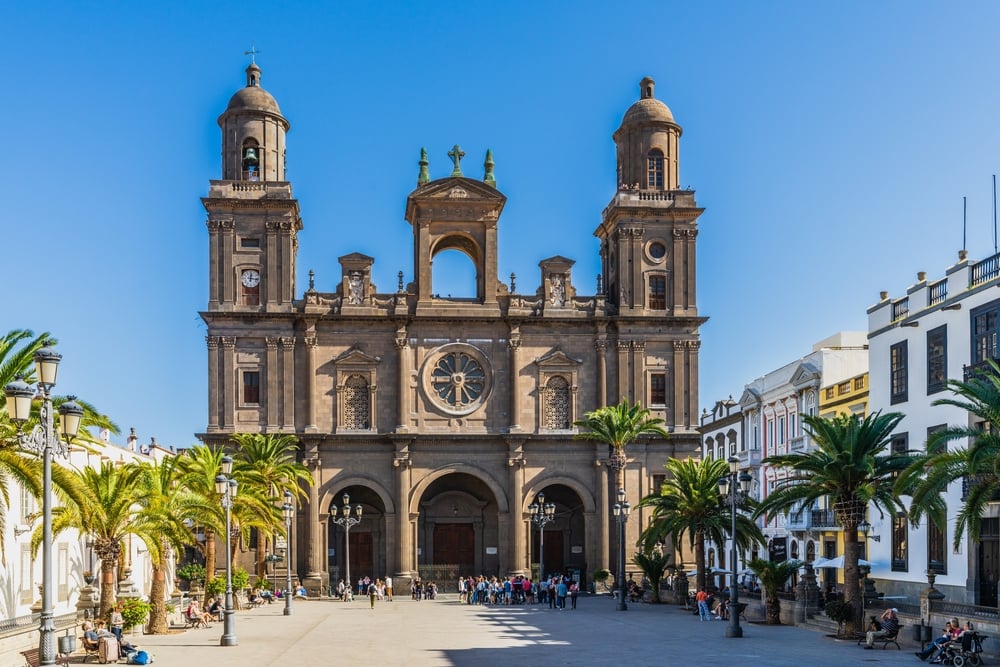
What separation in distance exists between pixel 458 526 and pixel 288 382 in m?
12.6

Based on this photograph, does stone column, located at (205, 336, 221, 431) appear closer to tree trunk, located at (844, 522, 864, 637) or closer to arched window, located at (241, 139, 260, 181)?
arched window, located at (241, 139, 260, 181)

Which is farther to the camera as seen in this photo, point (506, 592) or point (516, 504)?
point (516, 504)

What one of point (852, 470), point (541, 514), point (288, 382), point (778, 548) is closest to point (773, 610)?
point (852, 470)

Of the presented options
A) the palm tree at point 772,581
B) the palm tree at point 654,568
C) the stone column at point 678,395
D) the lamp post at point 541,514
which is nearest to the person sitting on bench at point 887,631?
the palm tree at point 772,581

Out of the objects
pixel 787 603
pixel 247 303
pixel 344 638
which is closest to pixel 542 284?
pixel 247 303

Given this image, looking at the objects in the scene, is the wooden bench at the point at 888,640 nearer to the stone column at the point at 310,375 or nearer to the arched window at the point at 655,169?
the stone column at the point at 310,375

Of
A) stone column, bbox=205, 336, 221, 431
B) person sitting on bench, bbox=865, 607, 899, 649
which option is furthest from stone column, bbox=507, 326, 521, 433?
person sitting on bench, bbox=865, 607, 899, 649

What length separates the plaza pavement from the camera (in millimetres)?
30000

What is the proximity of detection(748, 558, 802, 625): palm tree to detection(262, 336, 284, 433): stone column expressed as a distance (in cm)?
2913

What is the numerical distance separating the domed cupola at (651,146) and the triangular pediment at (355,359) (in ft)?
55.5

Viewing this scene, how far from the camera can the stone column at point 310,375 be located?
63188 millimetres

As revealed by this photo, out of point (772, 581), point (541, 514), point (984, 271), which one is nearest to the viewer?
point (984, 271)

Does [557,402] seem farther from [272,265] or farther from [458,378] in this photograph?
[272,265]

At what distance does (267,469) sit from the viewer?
5709 centimetres
